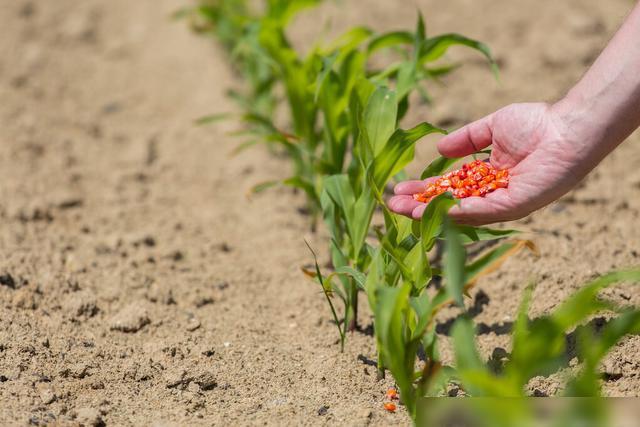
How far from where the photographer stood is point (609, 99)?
190 centimetres

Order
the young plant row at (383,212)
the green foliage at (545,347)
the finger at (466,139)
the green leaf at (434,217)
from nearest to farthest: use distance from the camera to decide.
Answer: the green foliage at (545,347)
the young plant row at (383,212)
the green leaf at (434,217)
the finger at (466,139)

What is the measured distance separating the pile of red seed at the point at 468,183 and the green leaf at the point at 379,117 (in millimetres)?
189

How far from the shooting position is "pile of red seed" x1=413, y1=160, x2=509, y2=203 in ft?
6.64

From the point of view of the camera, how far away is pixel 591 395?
1.26 metres

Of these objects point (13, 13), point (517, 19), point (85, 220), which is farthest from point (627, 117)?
point (13, 13)

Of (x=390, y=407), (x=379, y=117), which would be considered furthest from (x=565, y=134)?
(x=390, y=407)

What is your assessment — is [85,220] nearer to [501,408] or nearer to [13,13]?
[501,408]

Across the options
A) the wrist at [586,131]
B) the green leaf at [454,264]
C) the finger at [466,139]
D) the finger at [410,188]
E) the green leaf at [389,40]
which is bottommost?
the green leaf at [454,264]

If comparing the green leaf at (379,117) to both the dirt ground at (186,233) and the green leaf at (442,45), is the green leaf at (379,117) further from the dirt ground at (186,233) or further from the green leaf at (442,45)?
the dirt ground at (186,233)

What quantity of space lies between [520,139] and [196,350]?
3.73ft

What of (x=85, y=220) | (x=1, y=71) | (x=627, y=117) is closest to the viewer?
(x=627, y=117)

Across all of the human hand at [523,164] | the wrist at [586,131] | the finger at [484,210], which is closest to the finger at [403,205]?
the human hand at [523,164]

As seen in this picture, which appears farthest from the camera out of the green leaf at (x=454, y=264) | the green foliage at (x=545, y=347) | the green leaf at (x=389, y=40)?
the green leaf at (x=389, y=40)

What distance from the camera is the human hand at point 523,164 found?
6.40 feet
